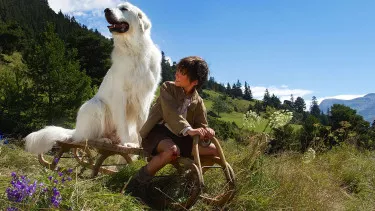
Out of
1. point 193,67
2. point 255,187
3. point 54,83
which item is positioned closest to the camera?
point 193,67

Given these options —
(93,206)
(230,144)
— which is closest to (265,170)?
(230,144)

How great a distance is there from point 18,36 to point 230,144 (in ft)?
175

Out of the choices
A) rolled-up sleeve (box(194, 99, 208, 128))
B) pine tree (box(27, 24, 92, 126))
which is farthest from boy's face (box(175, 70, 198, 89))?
pine tree (box(27, 24, 92, 126))

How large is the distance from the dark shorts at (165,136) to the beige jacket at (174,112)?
7 cm

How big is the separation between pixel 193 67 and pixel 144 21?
1880 millimetres

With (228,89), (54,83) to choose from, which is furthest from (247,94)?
(54,83)

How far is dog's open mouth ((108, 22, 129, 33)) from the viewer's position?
213 inches

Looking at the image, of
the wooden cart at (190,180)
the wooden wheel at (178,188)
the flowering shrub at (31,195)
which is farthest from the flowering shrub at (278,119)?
the flowering shrub at (31,195)

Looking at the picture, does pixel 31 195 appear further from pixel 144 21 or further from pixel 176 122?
pixel 144 21

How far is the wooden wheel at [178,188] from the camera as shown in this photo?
3.55 m

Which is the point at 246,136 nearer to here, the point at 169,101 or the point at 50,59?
the point at 169,101

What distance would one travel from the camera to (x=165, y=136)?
4090 mm

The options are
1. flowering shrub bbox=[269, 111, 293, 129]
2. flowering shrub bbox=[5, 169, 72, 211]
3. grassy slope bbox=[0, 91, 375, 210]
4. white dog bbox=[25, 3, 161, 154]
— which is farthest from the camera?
white dog bbox=[25, 3, 161, 154]

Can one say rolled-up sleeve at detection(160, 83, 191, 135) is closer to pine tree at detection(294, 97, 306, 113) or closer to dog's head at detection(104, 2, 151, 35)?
dog's head at detection(104, 2, 151, 35)
